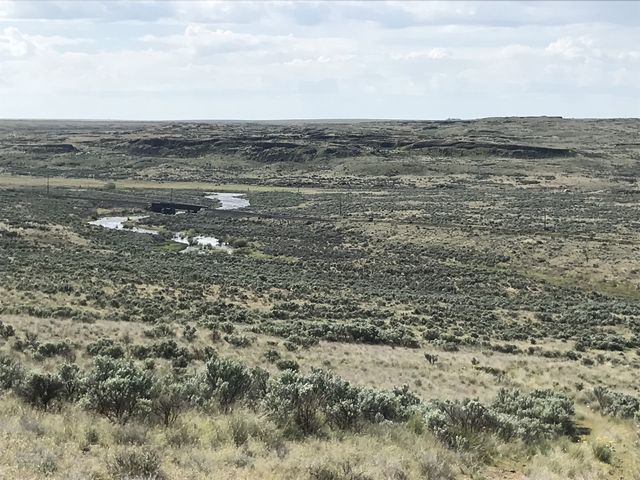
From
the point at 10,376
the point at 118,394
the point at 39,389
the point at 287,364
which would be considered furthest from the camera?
the point at 287,364

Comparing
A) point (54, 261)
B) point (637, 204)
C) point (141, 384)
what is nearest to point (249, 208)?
point (54, 261)

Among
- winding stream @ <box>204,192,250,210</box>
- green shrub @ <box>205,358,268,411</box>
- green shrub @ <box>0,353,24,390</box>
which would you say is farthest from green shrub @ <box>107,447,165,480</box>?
winding stream @ <box>204,192,250,210</box>

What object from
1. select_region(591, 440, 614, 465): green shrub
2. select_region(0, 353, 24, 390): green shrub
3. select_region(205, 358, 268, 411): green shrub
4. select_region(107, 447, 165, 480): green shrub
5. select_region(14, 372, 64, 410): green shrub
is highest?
select_region(107, 447, 165, 480): green shrub

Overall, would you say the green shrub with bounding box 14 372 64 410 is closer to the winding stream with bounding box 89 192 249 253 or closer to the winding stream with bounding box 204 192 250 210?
the winding stream with bounding box 89 192 249 253

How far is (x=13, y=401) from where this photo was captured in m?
9.84

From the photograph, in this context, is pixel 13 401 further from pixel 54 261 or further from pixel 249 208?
pixel 249 208

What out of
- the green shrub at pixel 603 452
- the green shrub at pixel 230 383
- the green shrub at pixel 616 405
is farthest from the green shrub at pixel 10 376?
the green shrub at pixel 616 405

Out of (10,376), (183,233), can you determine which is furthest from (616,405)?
(183,233)

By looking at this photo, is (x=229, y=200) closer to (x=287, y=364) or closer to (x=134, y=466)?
(x=287, y=364)

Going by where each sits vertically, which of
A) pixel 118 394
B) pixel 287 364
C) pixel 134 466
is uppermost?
pixel 134 466

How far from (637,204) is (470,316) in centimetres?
6486

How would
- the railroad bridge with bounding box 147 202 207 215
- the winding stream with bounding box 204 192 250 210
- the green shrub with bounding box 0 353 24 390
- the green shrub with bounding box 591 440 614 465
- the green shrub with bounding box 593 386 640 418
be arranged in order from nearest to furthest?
1. the green shrub with bounding box 591 440 614 465
2. the green shrub with bounding box 0 353 24 390
3. the green shrub with bounding box 593 386 640 418
4. the railroad bridge with bounding box 147 202 207 215
5. the winding stream with bounding box 204 192 250 210

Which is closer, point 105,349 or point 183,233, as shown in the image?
point 105,349

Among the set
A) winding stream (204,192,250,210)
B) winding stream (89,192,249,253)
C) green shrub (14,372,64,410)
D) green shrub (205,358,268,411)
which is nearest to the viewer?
green shrub (14,372,64,410)
